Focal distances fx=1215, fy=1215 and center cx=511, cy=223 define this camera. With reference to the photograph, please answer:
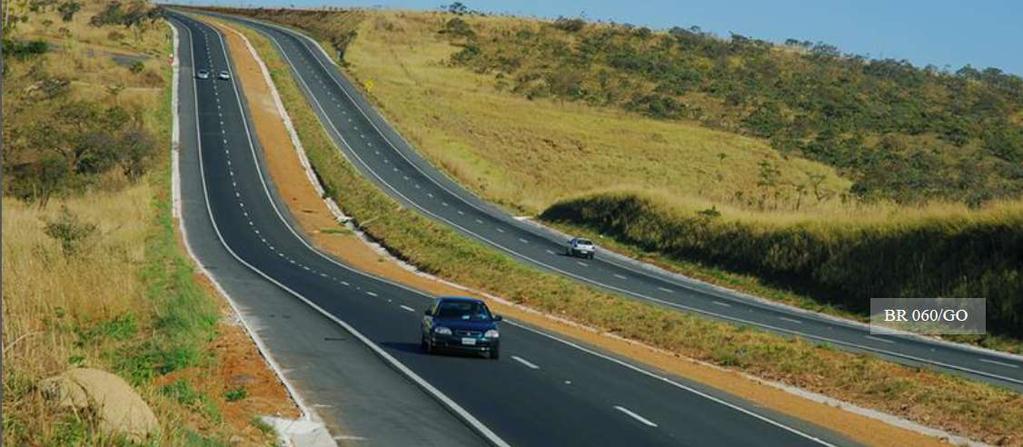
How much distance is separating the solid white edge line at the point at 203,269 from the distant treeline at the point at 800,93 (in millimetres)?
44353

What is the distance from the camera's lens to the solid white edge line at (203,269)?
18.2 meters

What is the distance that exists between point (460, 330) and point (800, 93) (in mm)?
126458

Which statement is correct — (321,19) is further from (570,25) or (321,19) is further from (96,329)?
(96,329)

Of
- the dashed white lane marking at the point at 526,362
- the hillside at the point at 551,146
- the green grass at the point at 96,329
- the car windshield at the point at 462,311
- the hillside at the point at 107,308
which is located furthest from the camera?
the hillside at the point at 551,146

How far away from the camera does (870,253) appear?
5006 cm

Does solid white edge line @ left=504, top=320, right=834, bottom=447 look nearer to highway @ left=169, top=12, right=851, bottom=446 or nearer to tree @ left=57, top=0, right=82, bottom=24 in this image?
highway @ left=169, top=12, right=851, bottom=446

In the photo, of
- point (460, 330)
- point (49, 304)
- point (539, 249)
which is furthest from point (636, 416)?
point (539, 249)

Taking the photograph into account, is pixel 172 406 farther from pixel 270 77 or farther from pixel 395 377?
pixel 270 77

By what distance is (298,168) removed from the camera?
89.3 m

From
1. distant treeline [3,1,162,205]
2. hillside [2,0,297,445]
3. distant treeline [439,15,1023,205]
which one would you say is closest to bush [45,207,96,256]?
hillside [2,0,297,445]

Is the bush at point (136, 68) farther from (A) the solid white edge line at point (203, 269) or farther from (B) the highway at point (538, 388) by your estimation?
(B) the highway at point (538, 388)

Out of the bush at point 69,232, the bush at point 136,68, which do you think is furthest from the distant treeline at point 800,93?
the bush at point 69,232

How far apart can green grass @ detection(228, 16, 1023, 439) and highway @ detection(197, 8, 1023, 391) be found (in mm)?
2847

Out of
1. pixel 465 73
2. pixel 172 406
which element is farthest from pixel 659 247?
pixel 465 73
